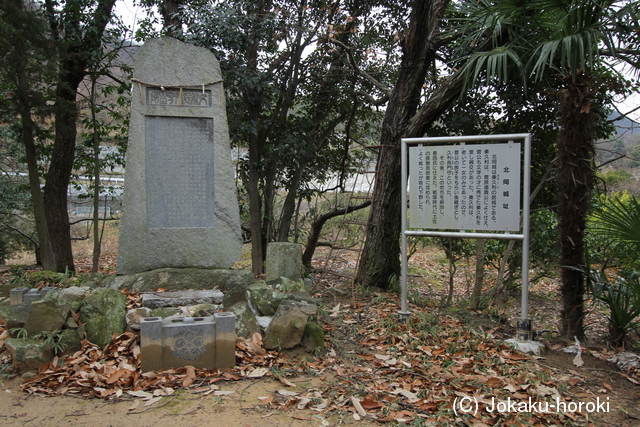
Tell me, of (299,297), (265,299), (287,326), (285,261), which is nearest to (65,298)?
(265,299)

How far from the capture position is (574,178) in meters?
4.13

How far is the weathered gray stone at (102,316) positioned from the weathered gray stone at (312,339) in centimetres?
150

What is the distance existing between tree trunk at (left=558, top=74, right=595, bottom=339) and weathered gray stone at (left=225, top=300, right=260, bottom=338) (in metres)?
2.95

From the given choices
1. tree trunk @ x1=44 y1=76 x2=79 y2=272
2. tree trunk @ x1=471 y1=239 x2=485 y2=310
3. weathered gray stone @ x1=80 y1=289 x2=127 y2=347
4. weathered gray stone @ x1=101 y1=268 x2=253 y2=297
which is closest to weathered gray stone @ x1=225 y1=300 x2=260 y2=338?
weathered gray stone @ x1=101 y1=268 x2=253 y2=297

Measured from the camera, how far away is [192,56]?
4840mm

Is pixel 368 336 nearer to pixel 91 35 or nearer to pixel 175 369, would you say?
pixel 175 369

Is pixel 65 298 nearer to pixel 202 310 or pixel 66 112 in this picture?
pixel 202 310

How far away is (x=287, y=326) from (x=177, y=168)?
2.14 m

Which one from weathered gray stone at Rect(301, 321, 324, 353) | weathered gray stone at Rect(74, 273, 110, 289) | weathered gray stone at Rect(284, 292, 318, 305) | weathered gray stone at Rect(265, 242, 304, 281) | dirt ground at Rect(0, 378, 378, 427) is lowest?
dirt ground at Rect(0, 378, 378, 427)

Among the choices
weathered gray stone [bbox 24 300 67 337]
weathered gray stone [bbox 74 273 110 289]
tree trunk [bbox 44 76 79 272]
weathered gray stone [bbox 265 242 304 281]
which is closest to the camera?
weathered gray stone [bbox 24 300 67 337]

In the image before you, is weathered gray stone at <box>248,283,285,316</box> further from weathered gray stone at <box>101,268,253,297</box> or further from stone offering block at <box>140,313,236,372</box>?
stone offering block at <box>140,313,236,372</box>

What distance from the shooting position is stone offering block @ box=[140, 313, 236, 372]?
3332mm

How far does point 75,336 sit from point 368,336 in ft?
8.29

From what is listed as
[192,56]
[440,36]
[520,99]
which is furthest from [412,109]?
[192,56]
